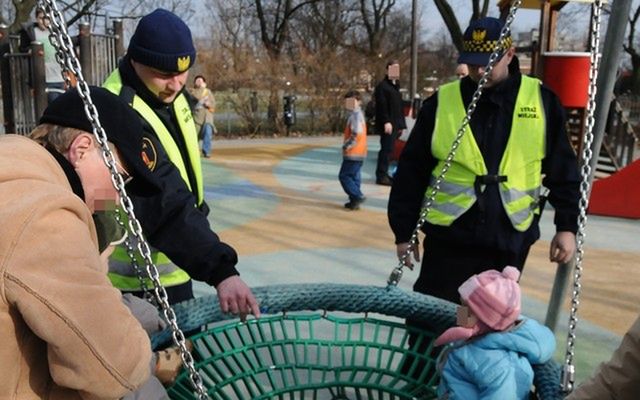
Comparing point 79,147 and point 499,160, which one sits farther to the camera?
point 499,160

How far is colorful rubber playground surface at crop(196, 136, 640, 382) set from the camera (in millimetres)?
3777

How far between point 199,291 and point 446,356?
227 cm

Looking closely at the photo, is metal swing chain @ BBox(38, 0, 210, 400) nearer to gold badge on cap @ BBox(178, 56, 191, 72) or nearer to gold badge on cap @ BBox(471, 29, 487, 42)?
gold badge on cap @ BBox(178, 56, 191, 72)

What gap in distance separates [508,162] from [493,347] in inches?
25.8

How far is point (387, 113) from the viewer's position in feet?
25.7

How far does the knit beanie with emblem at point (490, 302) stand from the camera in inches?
78.9

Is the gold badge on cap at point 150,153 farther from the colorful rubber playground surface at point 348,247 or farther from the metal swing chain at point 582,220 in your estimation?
the colorful rubber playground surface at point 348,247

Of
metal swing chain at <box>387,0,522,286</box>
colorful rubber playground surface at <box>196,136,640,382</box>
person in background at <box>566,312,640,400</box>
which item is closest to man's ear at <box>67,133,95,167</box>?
person in background at <box>566,312,640,400</box>

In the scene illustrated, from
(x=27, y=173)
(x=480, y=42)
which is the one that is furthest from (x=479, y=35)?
(x=27, y=173)

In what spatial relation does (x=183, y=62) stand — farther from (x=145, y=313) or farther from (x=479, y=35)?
(x=479, y=35)

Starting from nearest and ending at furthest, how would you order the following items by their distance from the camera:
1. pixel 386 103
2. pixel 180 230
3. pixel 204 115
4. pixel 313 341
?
pixel 180 230 < pixel 313 341 < pixel 386 103 < pixel 204 115

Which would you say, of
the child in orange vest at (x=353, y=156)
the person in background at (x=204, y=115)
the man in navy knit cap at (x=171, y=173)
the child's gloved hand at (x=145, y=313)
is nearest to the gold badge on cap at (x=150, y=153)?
the man in navy knit cap at (x=171, y=173)

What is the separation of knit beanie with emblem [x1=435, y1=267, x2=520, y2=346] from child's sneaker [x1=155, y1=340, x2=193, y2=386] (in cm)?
77

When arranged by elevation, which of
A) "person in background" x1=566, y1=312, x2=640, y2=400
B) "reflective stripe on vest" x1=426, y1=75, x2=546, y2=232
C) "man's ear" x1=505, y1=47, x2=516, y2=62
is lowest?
"person in background" x1=566, y1=312, x2=640, y2=400
